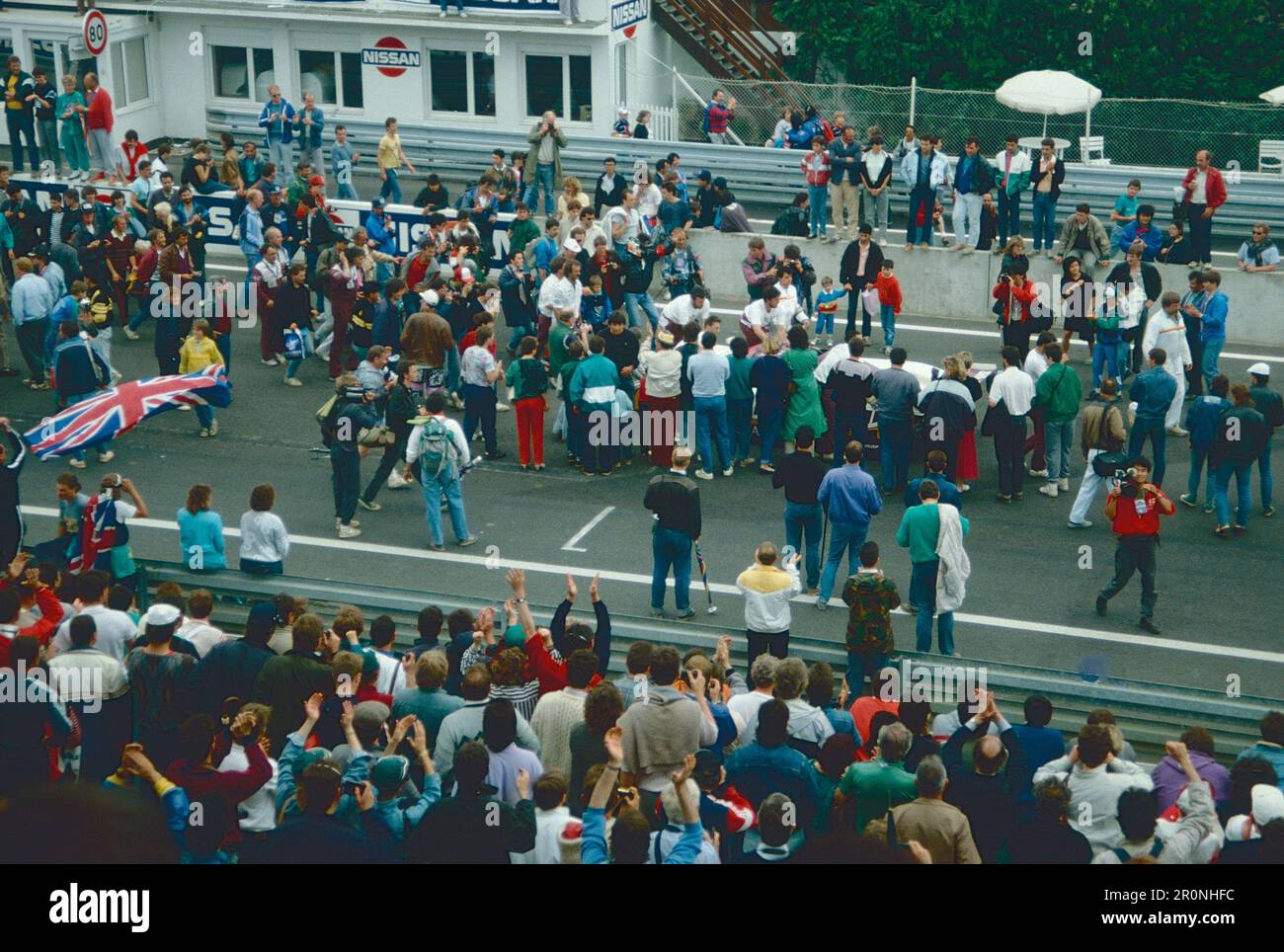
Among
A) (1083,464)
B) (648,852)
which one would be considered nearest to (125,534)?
(648,852)

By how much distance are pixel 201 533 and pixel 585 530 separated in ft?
14.3

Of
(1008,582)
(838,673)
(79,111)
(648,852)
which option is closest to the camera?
(648,852)

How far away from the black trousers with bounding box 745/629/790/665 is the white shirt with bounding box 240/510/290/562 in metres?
3.99

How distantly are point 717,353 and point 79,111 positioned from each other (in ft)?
43.2

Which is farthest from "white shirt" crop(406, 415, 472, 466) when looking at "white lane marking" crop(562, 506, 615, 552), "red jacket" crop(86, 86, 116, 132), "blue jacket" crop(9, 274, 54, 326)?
"red jacket" crop(86, 86, 116, 132)

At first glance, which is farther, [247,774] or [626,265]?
[626,265]

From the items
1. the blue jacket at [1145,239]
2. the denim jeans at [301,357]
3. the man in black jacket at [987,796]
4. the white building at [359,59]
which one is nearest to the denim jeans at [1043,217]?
the blue jacket at [1145,239]

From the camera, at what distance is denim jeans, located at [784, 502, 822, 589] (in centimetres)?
1628

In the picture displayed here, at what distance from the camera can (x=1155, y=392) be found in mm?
18219

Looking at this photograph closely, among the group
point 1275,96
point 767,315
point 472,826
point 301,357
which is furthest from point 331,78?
point 472,826

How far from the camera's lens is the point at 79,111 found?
90.0 ft

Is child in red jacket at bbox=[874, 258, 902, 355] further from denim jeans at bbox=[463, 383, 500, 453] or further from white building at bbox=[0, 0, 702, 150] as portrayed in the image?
white building at bbox=[0, 0, 702, 150]

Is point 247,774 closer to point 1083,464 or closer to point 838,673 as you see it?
point 838,673

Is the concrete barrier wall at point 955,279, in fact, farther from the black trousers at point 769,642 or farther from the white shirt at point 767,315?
the black trousers at point 769,642
